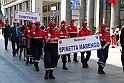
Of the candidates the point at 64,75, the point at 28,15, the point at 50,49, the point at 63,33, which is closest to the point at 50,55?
the point at 50,49

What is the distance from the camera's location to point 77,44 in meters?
9.95

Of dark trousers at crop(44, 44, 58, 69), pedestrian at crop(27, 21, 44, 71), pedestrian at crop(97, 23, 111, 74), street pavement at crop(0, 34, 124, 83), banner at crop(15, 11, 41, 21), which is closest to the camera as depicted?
street pavement at crop(0, 34, 124, 83)

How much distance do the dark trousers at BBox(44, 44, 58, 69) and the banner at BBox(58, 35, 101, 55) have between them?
12.4 inches

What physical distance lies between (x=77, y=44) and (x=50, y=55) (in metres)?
1.34

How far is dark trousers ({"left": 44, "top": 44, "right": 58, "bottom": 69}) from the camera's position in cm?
899

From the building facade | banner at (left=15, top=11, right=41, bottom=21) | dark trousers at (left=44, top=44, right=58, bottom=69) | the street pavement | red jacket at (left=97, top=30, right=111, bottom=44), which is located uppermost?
the building facade

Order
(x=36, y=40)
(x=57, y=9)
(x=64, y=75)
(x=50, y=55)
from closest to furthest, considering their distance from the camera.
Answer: (x=50, y=55), (x=64, y=75), (x=36, y=40), (x=57, y=9)

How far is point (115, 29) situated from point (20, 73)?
54.6ft

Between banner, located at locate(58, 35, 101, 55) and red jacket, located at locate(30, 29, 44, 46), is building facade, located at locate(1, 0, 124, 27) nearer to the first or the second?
banner, located at locate(58, 35, 101, 55)

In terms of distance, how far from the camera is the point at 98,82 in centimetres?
870

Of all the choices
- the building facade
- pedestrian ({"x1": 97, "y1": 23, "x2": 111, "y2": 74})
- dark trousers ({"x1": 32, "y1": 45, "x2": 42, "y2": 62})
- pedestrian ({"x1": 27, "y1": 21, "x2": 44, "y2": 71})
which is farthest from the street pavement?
the building facade

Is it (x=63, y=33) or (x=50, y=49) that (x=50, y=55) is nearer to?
(x=50, y=49)

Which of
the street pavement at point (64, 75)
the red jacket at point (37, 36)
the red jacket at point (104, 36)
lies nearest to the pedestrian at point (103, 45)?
the red jacket at point (104, 36)

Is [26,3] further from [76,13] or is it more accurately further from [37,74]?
[37,74]
